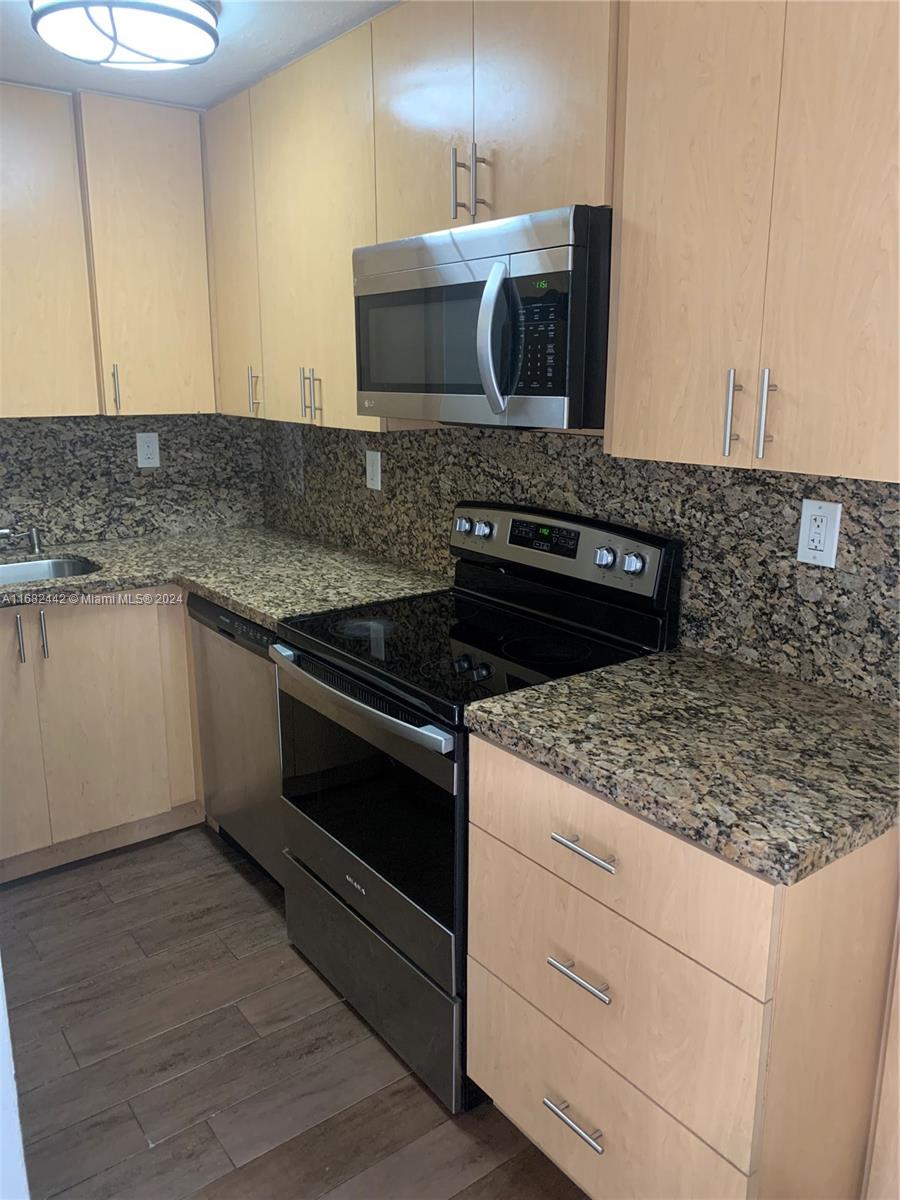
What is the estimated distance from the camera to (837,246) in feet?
4.00

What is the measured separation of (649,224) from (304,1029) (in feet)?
6.03

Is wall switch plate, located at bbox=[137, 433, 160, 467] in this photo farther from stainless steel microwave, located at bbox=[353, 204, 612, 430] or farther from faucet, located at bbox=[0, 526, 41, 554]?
stainless steel microwave, located at bbox=[353, 204, 612, 430]

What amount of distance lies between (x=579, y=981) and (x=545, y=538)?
1.01 meters

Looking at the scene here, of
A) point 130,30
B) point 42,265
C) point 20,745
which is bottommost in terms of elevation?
point 20,745

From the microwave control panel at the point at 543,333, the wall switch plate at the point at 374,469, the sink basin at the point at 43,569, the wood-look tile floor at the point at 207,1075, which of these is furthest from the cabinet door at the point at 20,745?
the microwave control panel at the point at 543,333

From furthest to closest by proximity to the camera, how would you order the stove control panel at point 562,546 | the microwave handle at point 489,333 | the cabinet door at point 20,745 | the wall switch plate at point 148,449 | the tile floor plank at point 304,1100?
the wall switch plate at point 148,449 → the cabinet door at point 20,745 → the stove control panel at point 562,546 → the tile floor plank at point 304,1100 → the microwave handle at point 489,333

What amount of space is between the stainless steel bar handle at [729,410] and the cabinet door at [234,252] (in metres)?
1.67

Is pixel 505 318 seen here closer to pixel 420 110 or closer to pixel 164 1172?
pixel 420 110

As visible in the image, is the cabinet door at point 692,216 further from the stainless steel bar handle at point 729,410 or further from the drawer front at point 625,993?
the drawer front at point 625,993

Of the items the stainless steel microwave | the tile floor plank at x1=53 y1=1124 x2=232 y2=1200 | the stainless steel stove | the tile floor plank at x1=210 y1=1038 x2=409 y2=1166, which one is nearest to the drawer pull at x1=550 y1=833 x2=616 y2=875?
the stainless steel stove

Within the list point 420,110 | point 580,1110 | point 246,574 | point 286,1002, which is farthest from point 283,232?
point 580,1110

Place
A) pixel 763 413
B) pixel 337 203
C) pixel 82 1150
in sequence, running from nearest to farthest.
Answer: pixel 763 413
pixel 82 1150
pixel 337 203

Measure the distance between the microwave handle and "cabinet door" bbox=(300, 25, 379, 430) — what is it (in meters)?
0.56

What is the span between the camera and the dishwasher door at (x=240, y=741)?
7.78ft
